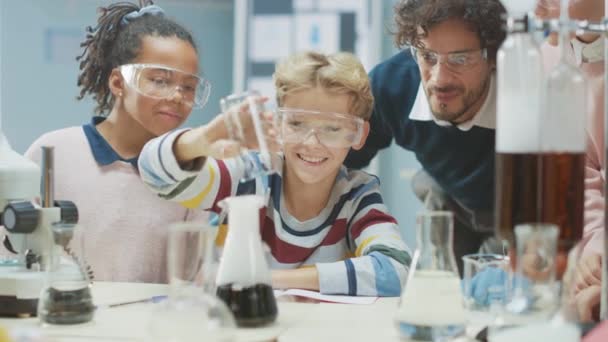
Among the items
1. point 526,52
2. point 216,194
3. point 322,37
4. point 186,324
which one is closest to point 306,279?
point 216,194

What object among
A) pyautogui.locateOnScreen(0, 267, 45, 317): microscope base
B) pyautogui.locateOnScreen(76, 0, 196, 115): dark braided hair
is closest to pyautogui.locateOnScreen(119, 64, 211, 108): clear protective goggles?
pyautogui.locateOnScreen(76, 0, 196, 115): dark braided hair

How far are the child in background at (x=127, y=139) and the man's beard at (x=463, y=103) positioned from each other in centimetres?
60

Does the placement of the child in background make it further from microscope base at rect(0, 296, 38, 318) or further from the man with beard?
microscope base at rect(0, 296, 38, 318)

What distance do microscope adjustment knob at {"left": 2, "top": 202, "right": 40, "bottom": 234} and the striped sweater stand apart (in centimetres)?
34

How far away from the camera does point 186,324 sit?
0.90 meters

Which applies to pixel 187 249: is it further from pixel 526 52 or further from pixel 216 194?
pixel 216 194

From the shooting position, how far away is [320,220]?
180 centimetres

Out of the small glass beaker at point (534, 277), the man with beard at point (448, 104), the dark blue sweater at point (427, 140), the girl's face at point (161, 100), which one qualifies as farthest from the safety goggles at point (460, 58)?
the small glass beaker at point (534, 277)

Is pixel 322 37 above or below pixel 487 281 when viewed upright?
above

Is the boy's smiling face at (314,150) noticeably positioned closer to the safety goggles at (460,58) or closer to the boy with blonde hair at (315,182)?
the boy with blonde hair at (315,182)

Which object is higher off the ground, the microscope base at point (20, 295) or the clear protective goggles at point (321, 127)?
the clear protective goggles at point (321, 127)

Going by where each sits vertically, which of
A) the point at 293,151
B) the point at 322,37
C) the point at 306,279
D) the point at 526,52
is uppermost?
the point at 322,37

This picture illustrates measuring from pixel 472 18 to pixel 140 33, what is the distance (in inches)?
36.4

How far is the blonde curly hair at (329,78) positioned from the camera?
180 centimetres
